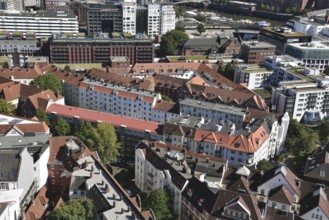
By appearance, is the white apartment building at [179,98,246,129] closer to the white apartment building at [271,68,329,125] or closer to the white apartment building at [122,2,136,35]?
the white apartment building at [271,68,329,125]

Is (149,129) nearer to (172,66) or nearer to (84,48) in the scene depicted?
(172,66)

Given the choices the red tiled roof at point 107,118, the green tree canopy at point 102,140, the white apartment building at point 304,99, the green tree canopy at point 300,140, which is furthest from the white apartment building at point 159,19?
the green tree canopy at point 102,140

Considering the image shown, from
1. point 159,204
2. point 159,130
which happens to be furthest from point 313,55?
point 159,204

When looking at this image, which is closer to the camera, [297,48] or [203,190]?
[203,190]

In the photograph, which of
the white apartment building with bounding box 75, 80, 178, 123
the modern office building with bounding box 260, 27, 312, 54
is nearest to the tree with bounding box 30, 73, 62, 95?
the white apartment building with bounding box 75, 80, 178, 123

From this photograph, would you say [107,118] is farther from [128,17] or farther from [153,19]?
[153,19]

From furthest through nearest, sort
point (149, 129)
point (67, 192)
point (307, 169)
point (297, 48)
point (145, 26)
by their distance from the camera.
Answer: point (145, 26), point (297, 48), point (149, 129), point (307, 169), point (67, 192)

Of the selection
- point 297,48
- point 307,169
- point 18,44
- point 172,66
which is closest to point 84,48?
point 18,44
